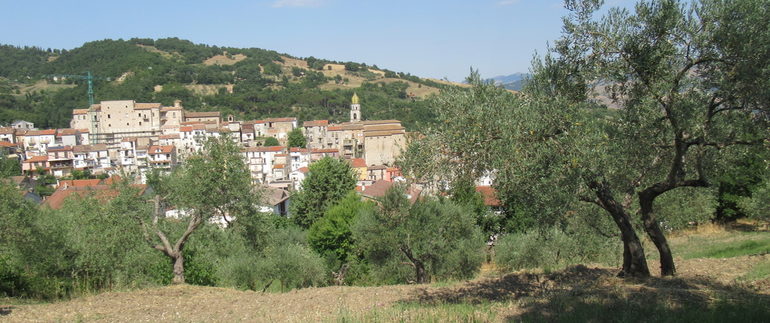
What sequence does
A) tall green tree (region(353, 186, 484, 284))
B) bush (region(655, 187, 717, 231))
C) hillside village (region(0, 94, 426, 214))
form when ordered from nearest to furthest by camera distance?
1. bush (region(655, 187, 717, 231))
2. tall green tree (region(353, 186, 484, 284))
3. hillside village (region(0, 94, 426, 214))

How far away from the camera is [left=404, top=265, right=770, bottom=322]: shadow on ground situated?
661 centimetres

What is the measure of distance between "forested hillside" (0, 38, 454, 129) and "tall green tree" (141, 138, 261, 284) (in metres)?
94.6

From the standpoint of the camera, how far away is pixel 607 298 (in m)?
7.66

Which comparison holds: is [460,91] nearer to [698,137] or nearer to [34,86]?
[698,137]

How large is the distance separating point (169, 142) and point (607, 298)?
103 metres

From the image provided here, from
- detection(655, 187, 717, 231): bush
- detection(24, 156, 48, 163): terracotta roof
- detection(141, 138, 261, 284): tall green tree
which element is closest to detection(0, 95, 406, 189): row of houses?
detection(24, 156, 48, 163): terracotta roof

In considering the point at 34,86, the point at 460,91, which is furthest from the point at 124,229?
the point at 34,86

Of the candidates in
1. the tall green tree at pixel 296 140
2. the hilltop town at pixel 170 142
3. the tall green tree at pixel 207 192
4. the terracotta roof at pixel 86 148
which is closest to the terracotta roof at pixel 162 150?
the hilltop town at pixel 170 142

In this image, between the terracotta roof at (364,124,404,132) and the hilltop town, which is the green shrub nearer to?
the hilltop town

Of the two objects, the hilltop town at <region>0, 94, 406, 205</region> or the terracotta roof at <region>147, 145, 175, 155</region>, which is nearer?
the hilltop town at <region>0, 94, 406, 205</region>

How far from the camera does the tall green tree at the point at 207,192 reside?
499 inches

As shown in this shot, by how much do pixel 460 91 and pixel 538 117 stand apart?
5.74 ft

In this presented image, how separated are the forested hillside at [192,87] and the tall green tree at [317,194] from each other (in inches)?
2741

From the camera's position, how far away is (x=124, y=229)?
12.9 m
